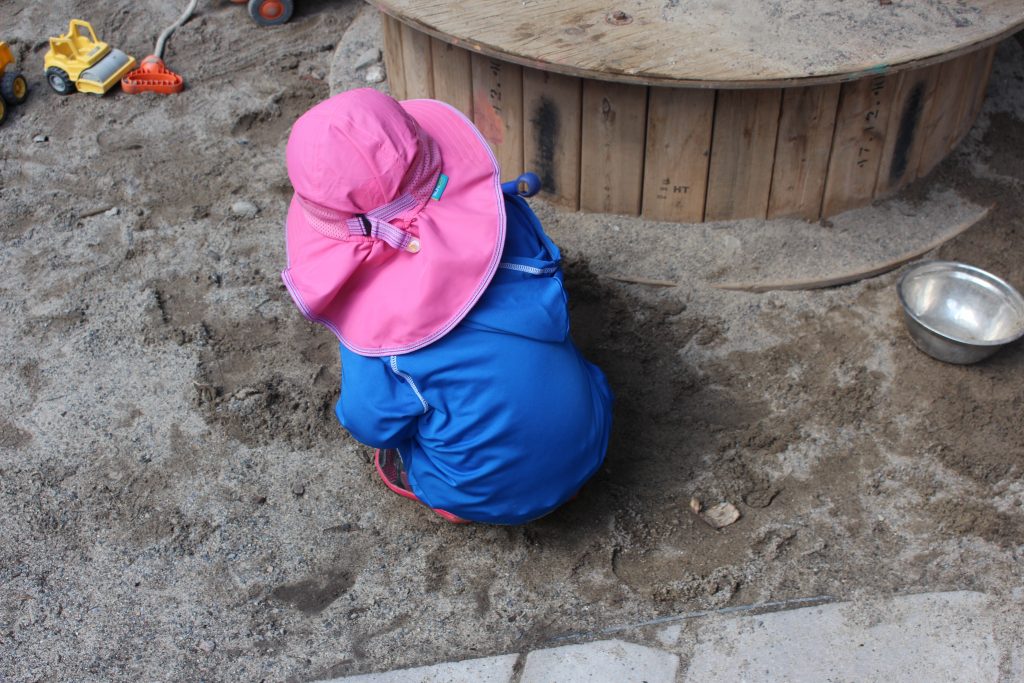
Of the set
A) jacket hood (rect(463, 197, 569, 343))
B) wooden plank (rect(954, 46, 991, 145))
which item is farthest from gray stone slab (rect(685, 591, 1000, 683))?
wooden plank (rect(954, 46, 991, 145))

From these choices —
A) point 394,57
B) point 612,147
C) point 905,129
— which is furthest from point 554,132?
point 905,129

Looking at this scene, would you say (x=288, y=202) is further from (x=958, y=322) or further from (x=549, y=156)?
(x=958, y=322)

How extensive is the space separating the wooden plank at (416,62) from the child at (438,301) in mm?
1236

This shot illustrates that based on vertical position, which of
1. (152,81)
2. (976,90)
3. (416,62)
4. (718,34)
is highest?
(718,34)

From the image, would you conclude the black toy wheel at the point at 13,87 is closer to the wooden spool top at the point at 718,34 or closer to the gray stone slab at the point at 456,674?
the wooden spool top at the point at 718,34

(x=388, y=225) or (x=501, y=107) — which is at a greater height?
(x=388, y=225)

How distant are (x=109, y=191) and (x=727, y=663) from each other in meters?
2.88

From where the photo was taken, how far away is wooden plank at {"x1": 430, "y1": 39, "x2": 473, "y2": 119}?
3.32 meters

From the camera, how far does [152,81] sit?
4.36 metres

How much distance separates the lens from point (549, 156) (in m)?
3.29

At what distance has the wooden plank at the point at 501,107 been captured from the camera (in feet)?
10.5

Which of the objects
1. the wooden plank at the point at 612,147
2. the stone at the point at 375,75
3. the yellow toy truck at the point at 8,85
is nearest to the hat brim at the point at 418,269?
the wooden plank at the point at 612,147

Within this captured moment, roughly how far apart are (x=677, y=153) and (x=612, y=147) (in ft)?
0.67

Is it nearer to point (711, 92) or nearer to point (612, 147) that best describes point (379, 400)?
point (612, 147)
